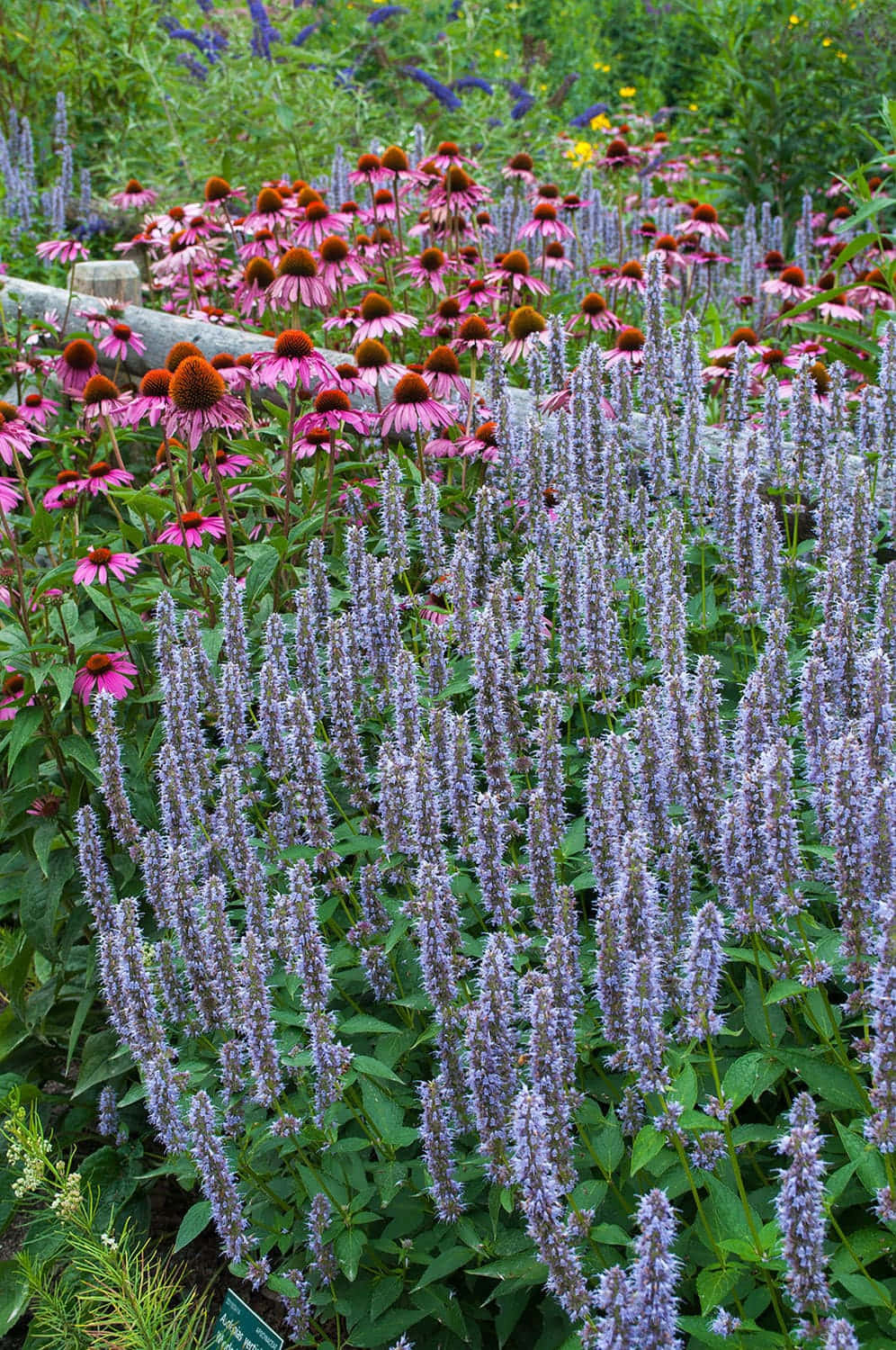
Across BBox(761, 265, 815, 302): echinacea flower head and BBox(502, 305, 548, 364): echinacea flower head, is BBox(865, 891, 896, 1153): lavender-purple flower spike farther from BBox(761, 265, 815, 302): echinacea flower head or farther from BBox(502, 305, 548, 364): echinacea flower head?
BBox(761, 265, 815, 302): echinacea flower head

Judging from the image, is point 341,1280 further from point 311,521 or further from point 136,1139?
point 311,521

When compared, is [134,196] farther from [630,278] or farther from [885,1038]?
[885,1038]

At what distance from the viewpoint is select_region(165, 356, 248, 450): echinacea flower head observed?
3.89 metres

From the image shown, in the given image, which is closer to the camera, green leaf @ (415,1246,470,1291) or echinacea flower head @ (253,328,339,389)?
green leaf @ (415,1246,470,1291)

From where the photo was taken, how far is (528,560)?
3.23 meters

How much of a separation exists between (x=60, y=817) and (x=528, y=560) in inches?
66.5

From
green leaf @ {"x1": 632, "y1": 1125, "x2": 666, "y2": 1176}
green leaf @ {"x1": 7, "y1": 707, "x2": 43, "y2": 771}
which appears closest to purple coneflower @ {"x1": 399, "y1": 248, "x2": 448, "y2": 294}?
green leaf @ {"x1": 7, "y1": 707, "x2": 43, "y2": 771}

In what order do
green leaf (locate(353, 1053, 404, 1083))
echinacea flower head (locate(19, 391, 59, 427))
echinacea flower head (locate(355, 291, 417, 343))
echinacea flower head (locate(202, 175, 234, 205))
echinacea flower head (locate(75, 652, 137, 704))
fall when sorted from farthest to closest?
echinacea flower head (locate(202, 175, 234, 205)) → echinacea flower head (locate(19, 391, 59, 427)) → echinacea flower head (locate(355, 291, 417, 343)) → echinacea flower head (locate(75, 652, 137, 704)) → green leaf (locate(353, 1053, 404, 1083))

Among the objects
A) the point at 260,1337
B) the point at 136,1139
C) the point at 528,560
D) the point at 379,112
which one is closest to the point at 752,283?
the point at 379,112

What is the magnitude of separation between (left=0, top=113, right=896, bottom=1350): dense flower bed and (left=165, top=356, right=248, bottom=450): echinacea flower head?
17 millimetres

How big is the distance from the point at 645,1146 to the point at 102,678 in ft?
7.45

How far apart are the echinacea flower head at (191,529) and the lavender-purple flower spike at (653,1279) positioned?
2872 millimetres

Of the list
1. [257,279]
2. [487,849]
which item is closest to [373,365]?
[257,279]

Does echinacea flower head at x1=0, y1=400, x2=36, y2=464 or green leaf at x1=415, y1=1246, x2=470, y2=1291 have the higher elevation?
echinacea flower head at x1=0, y1=400, x2=36, y2=464
